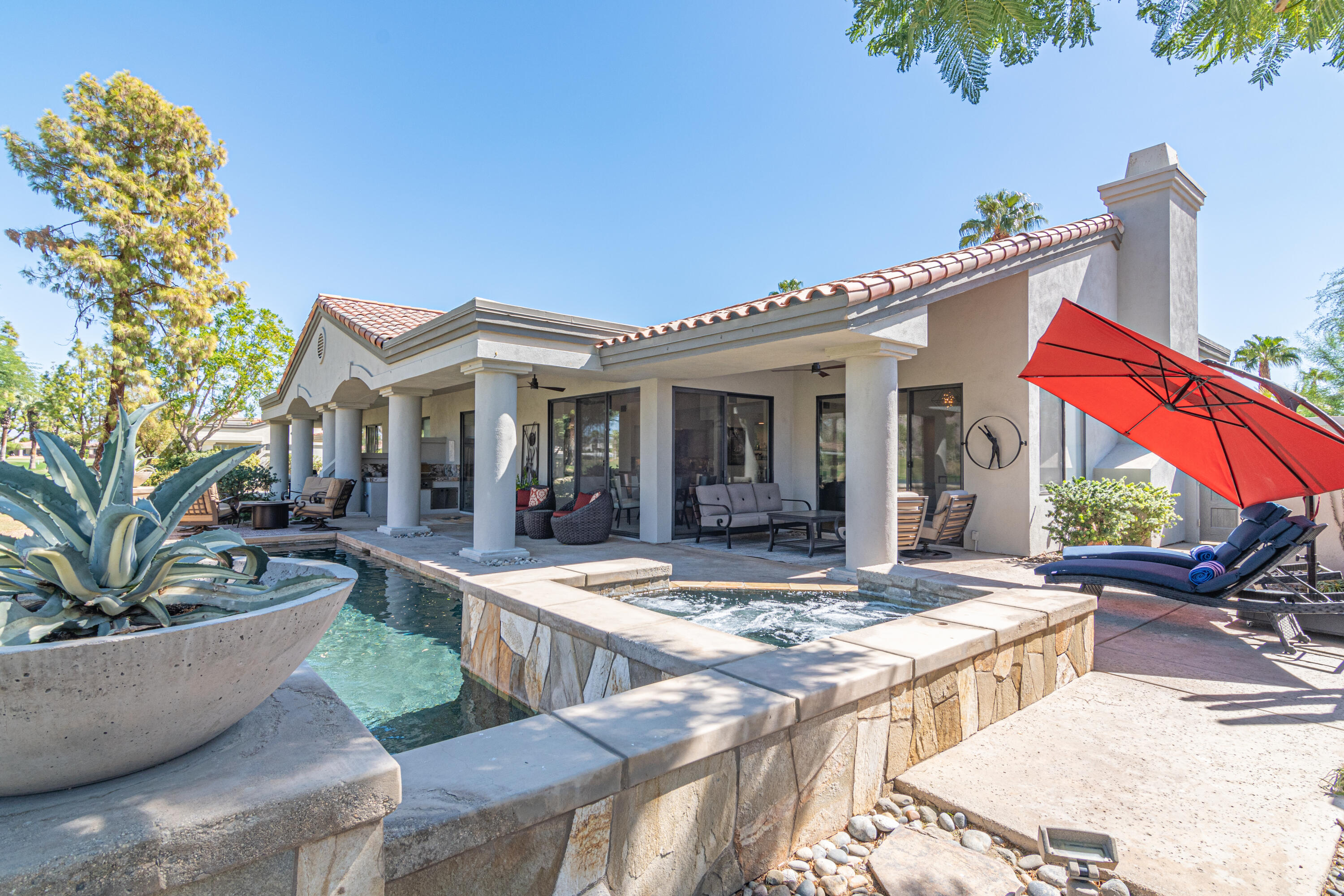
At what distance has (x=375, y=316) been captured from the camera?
13070mm

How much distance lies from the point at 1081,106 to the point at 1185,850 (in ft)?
23.4

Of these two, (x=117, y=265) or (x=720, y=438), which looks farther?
(x=117, y=265)

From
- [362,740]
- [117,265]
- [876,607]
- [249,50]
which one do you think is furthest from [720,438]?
[117,265]

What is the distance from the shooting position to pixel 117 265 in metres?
17.7

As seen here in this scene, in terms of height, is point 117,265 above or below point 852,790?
above

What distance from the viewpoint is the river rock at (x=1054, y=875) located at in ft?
7.02

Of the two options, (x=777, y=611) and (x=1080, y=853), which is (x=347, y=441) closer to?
(x=777, y=611)

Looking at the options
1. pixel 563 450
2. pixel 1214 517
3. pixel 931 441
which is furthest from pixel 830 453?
pixel 1214 517

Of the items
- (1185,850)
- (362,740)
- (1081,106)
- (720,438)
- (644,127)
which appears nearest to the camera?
(362,740)

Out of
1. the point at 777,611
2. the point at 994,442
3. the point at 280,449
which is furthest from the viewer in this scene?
the point at 280,449

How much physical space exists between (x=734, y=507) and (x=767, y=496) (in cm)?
93

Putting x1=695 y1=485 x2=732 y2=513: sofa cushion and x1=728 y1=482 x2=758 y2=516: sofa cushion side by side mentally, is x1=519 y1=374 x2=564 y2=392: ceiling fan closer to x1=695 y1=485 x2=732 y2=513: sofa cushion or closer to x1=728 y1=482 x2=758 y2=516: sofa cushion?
x1=695 y1=485 x2=732 y2=513: sofa cushion

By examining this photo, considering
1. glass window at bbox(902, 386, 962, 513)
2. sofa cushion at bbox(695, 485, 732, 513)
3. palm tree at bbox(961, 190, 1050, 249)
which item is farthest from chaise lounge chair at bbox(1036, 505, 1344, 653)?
palm tree at bbox(961, 190, 1050, 249)

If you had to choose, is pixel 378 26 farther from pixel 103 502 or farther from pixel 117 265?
pixel 103 502
